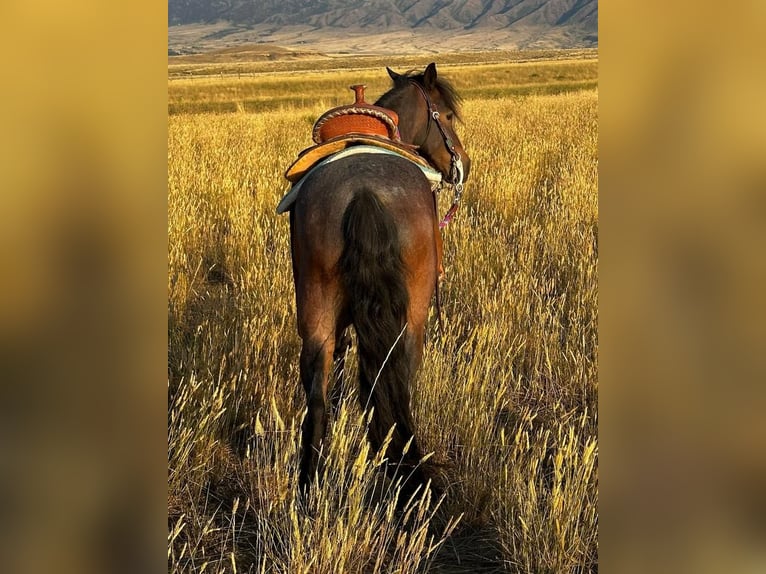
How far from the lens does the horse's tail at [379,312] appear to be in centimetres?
271

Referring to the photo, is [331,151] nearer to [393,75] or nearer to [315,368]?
[315,368]

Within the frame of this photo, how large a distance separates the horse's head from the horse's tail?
1.65 meters

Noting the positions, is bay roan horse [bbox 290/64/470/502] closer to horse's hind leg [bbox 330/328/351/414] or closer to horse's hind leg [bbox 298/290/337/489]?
horse's hind leg [bbox 298/290/337/489]

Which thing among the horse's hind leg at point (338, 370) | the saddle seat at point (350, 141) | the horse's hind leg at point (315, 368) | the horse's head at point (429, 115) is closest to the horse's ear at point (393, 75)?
the horse's head at point (429, 115)

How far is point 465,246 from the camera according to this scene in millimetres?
5699

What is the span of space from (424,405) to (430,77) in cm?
221

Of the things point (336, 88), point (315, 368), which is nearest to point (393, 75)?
point (315, 368)

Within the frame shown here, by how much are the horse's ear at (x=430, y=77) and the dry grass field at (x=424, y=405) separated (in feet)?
4.98

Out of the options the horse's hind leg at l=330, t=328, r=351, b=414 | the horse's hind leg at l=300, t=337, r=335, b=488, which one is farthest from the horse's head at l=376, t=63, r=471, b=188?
the horse's hind leg at l=300, t=337, r=335, b=488

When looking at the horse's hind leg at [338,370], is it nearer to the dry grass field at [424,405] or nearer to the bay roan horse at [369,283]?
the dry grass field at [424,405]

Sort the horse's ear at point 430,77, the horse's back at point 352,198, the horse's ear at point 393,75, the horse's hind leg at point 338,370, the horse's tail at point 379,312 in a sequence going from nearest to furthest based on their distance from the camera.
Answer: the horse's tail at point 379,312 < the horse's back at point 352,198 < the horse's hind leg at point 338,370 < the horse's ear at point 430,77 < the horse's ear at point 393,75

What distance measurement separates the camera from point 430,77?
422 centimetres
